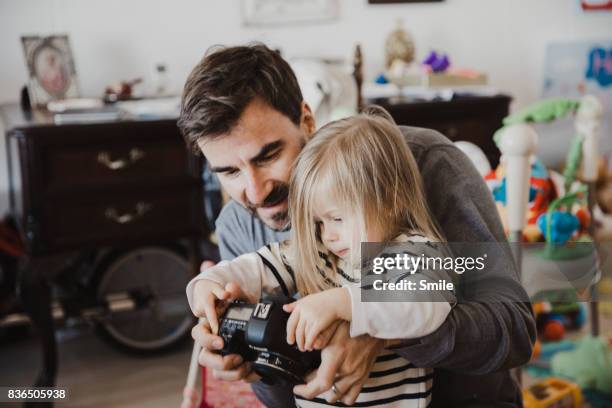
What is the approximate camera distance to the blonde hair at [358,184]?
0.82 m

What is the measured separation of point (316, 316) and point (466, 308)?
0.21m

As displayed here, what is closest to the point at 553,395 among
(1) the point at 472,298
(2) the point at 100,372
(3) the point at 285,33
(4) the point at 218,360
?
(1) the point at 472,298

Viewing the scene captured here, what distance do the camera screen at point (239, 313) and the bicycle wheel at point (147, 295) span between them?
1.40m

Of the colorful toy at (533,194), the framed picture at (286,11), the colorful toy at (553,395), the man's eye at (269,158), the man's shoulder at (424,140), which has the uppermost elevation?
the framed picture at (286,11)

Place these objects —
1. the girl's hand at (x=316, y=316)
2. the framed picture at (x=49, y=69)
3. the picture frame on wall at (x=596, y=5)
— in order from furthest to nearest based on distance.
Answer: the picture frame on wall at (x=596, y=5), the framed picture at (x=49, y=69), the girl's hand at (x=316, y=316)

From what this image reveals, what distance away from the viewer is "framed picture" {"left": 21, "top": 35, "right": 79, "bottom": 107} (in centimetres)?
208

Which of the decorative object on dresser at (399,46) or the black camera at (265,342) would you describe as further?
the decorative object on dresser at (399,46)

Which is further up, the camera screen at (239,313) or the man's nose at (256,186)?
the man's nose at (256,186)

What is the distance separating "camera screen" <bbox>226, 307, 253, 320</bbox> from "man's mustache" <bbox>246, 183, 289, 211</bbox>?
0.67 ft

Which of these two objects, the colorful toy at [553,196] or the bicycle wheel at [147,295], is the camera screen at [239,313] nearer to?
the colorful toy at [553,196]

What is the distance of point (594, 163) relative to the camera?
6.03ft

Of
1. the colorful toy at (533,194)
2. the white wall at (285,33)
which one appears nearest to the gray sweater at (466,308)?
the colorful toy at (533,194)

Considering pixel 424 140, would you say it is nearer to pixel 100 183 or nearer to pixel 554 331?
pixel 100 183

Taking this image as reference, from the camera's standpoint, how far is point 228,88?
2.97 feet
